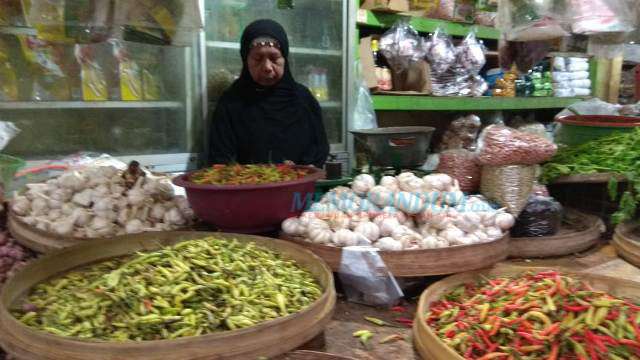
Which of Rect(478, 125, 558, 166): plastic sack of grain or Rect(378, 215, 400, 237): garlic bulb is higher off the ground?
Rect(478, 125, 558, 166): plastic sack of grain

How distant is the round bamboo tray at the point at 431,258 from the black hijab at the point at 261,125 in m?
1.74

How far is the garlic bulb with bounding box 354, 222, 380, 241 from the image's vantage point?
1.73 m

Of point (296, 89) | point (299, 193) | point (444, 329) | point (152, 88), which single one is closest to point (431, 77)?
point (296, 89)

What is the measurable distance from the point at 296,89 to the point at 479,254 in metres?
2.18

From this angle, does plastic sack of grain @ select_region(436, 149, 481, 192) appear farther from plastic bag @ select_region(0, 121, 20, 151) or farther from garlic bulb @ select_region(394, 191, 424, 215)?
plastic bag @ select_region(0, 121, 20, 151)

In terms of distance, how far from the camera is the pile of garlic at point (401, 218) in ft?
5.71

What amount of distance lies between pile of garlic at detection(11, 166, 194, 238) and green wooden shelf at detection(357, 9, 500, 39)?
Result: 2798 millimetres

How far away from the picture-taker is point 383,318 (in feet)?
5.34

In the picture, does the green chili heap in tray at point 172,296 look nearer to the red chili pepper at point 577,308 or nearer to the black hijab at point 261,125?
the red chili pepper at point 577,308

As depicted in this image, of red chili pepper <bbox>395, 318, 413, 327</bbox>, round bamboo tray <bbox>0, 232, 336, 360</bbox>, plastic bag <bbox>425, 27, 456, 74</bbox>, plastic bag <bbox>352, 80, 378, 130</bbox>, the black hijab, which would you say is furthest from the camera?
plastic bag <bbox>425, 27, 456, 74</bbox>

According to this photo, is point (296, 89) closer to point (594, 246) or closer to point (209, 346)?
point (594, 246)

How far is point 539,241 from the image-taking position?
2113 mm

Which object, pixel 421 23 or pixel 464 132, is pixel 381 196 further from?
pixel 464 132

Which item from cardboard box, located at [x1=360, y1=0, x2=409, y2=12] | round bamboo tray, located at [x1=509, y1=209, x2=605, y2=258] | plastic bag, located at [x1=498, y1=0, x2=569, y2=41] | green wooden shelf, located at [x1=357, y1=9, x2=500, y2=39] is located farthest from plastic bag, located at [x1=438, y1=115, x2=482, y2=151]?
round bamboo tray, located at [x1=509, y1=209, x2=605, y2=258]
